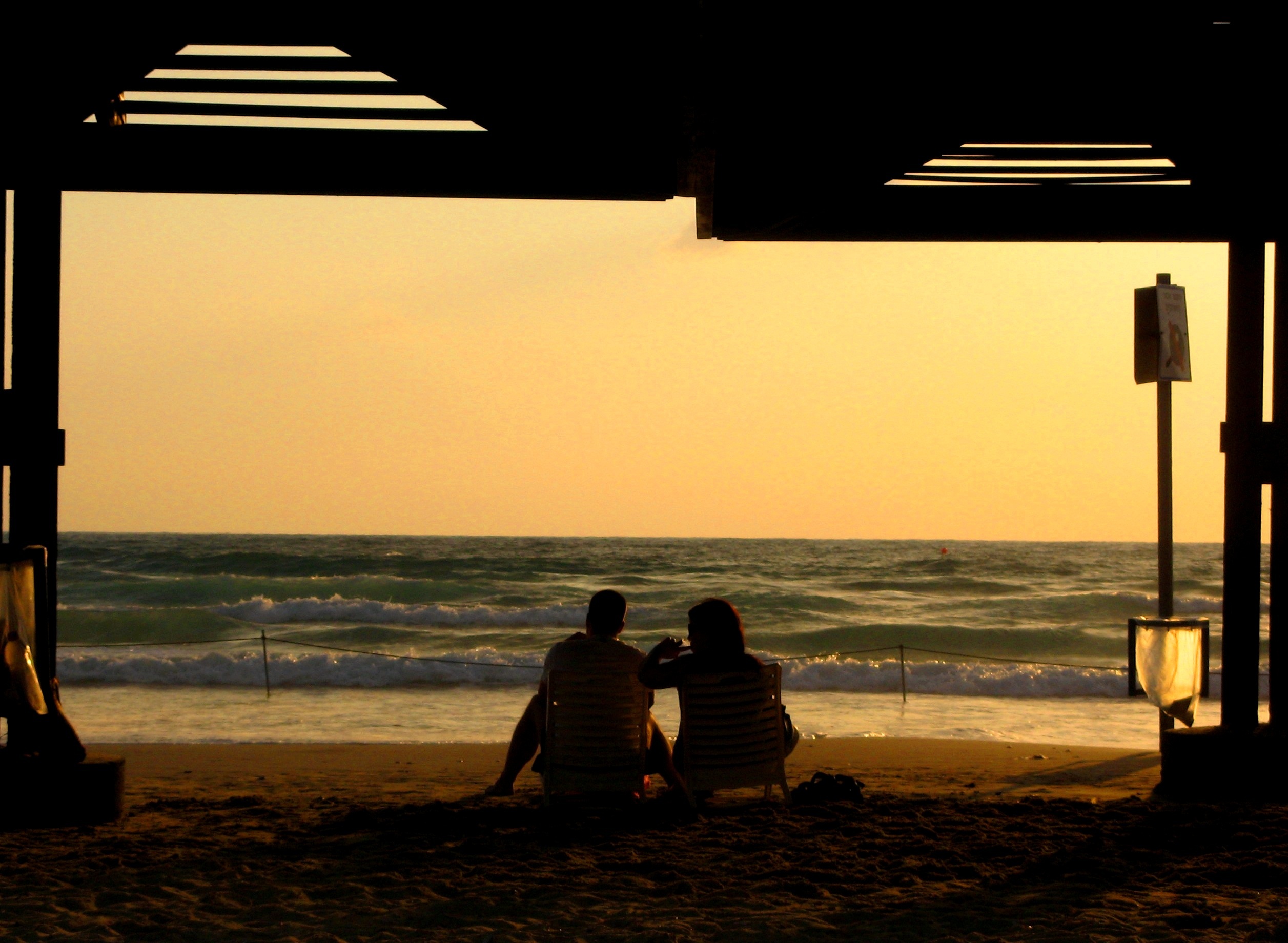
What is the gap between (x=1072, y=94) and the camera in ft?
14.7

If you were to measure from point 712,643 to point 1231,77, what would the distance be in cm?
288

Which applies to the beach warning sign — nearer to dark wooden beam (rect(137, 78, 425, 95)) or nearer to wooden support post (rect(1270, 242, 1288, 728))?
wooden support post (rect(1270, 242, 1288, 728))

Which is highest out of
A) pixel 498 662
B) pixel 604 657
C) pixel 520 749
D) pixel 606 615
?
pixel 606 615

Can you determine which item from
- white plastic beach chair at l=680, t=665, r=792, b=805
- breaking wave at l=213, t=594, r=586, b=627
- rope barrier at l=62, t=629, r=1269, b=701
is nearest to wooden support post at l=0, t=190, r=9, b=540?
white plastic beach chair at l=680, t=665, r=792, b=805

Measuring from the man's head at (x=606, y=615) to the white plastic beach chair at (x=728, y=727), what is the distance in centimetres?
39

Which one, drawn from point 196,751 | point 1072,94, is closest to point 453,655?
point 196,751

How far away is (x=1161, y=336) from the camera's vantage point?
20.4ft

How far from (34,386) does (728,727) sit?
303 cm

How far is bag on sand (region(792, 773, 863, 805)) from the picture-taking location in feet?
18.7

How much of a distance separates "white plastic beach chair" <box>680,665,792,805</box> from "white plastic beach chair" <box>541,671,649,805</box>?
8.5 inches

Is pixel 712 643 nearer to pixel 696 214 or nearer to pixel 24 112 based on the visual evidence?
pixel 696 214

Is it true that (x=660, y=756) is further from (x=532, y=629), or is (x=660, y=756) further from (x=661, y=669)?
(x=532, y=629)

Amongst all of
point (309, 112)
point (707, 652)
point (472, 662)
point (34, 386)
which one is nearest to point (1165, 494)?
point (707, 652)

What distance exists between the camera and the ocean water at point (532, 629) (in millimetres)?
11422
